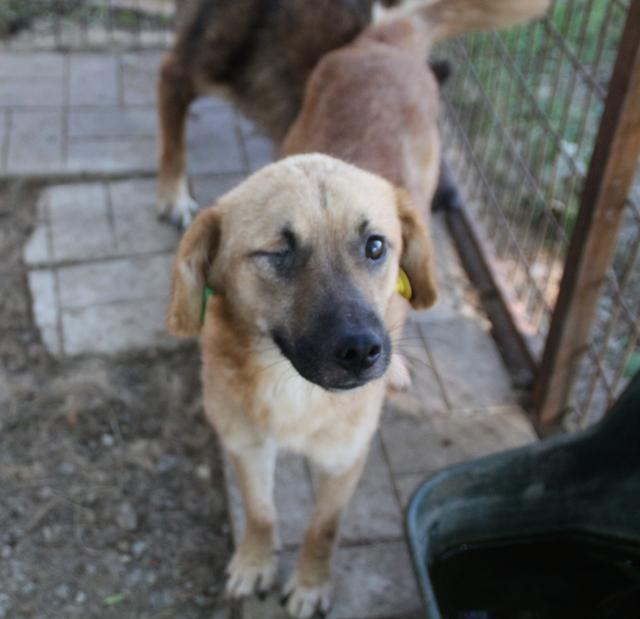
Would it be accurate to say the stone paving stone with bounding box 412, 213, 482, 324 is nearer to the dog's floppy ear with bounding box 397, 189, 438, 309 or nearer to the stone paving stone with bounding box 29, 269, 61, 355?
the dog's floppy ear with bounding box 397, 189, 438, 309

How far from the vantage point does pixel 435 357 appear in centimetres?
340

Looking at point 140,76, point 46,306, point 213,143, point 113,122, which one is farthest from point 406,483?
point 140,76

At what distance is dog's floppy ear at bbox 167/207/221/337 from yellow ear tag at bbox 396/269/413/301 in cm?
55

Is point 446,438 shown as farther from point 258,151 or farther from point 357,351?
point 258,151

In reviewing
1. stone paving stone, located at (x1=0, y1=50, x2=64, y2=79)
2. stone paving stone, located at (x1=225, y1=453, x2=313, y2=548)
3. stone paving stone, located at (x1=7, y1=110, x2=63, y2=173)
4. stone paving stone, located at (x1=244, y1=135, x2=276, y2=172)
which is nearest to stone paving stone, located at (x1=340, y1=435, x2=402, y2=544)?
stone paving stone, located at (x1=225, y1=453, x2=313, y2=548)

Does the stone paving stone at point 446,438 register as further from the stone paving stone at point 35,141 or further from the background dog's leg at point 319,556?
the stone paving stone at point 35,141

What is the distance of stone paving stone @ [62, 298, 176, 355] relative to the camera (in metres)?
3.32

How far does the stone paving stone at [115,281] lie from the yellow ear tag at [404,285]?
55.7 inches

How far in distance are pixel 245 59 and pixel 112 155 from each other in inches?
38.3

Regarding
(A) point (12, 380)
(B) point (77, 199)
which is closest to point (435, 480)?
(A) point (12, 380)

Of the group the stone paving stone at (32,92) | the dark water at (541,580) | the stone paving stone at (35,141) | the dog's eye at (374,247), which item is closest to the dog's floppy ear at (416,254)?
the dog's eye at (374,247)

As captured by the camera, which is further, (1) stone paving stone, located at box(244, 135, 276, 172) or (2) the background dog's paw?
(1) stone paving stone, located at box(244, 135, 276, 172)

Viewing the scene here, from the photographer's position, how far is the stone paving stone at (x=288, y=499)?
109 inches

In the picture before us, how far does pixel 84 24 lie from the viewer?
16.4 feet
